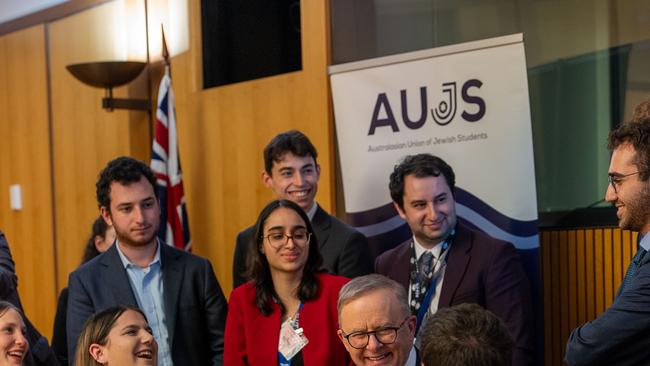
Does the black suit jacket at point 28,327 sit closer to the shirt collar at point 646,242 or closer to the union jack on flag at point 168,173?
the union jack on flag at point 168,173

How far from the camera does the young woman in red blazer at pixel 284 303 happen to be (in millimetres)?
3438

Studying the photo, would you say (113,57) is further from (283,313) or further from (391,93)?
(283,313)

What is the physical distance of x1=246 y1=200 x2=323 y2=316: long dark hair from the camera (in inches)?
140

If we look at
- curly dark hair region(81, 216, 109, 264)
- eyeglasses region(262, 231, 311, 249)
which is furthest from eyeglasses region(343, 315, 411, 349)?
curly dark hair region(81, 216, 109, 264)

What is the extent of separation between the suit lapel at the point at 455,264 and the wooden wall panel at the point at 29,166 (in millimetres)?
4370

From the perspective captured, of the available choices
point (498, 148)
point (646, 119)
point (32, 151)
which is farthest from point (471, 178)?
point (32, 151)

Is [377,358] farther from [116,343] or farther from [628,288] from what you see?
[116,343]

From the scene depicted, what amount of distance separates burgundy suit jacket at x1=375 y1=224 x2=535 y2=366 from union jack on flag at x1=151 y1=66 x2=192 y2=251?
2.49 m

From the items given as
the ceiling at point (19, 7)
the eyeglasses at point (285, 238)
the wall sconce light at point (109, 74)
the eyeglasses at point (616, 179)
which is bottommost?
the eyeglasses at point (285, 238)

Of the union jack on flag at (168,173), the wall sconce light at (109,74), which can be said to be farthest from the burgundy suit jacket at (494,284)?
the wall sconce light at (109,74)

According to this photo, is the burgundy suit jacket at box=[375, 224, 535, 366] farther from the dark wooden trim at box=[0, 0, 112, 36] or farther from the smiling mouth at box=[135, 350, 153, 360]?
the dark wooden trim at box=[0, 0, 112, 36]

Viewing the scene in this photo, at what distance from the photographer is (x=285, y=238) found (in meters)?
3.62

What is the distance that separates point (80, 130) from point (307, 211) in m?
3.39

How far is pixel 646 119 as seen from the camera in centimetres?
289
